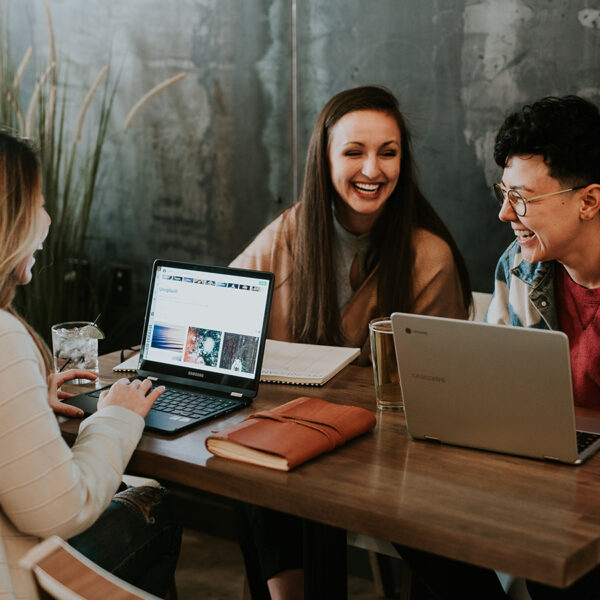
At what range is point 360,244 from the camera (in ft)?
8.02

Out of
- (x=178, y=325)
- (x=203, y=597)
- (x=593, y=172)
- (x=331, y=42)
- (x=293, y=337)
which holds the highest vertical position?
(x=331, y=42)

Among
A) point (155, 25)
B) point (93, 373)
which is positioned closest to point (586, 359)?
point (93, 373)

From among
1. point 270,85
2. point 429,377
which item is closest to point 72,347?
point 429,377

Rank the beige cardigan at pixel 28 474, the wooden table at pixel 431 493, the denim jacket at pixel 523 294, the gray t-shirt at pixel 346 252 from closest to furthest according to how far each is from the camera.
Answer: the wooden table at pixel 431 493, the beige cardigan at pixel 28 474, the denim jacket at pixel 523 294, the gray t-shirt at pixel 346 252

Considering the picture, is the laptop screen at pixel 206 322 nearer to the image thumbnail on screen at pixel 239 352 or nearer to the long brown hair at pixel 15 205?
the image thumbnail on screen at pixel 239 352

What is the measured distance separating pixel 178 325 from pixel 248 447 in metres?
0.50

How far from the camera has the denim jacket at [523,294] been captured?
1.96m

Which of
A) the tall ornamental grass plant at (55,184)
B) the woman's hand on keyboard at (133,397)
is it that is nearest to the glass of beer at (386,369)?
the woman's hand on keyboard at (133,397)

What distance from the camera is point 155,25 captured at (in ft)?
10.4

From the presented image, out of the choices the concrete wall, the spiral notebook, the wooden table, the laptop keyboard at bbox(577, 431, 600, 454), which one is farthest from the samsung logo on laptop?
the concrete wall

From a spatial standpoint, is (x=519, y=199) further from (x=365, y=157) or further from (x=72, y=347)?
(x=72, y=347)

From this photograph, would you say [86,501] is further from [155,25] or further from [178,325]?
[155,25]

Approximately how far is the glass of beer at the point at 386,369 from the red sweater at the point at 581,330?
42 cm

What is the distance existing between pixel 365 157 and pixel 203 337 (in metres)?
0.80
